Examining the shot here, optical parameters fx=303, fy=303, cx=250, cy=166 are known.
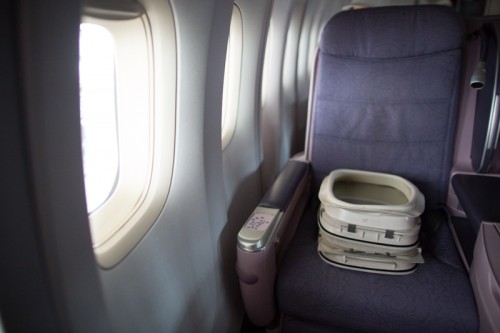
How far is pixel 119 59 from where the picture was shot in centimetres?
91

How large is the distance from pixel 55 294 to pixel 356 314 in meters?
0.94

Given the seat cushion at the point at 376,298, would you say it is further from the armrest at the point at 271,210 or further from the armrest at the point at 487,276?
the armrest at the point at 271,210

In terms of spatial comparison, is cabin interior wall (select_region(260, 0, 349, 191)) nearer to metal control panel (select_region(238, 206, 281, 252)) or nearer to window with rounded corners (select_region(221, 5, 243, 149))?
window with rounded corners (select_region(221, 5, 243, 149))

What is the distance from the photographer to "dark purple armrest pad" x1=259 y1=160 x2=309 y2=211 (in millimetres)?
1300

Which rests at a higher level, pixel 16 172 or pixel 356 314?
pixel 16 172

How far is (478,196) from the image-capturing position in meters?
1.16

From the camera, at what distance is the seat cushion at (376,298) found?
100cm

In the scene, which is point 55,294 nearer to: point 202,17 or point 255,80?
point 202,17

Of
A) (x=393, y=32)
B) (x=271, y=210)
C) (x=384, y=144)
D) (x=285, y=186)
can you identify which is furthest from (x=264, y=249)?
(x=393, y=32)

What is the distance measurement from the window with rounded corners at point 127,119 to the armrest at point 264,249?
346 millimetres

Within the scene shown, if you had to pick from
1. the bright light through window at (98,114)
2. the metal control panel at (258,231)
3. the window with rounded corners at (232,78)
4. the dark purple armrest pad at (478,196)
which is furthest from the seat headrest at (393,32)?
the bright light through window at (98,114)

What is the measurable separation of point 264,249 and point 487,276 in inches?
27.6

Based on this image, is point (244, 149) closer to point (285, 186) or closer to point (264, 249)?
point (285, 186)

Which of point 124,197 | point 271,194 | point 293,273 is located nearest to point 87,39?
point 124,197
